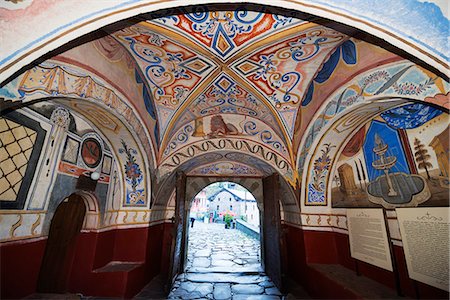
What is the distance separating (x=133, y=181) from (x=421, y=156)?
5.12 metres

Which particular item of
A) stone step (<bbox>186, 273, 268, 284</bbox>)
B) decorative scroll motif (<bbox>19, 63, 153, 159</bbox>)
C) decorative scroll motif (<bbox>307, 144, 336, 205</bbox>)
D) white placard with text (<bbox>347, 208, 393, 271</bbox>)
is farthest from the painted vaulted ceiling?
stone step (<bbox>186, 273, 268, 284</bbox>)

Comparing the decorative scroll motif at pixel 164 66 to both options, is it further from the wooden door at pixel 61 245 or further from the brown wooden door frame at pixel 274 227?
the brown wooden door frame at pixel 274 227

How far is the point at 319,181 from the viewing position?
14.4ft

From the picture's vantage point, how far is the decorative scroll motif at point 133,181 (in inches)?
171

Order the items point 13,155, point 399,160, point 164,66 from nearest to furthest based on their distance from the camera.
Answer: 1. point 13,155
2. point 399,160
3. point 164,66

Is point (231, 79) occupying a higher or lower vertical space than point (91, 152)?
higher

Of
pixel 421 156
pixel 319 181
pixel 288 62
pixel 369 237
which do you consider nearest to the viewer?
pixel 421 156

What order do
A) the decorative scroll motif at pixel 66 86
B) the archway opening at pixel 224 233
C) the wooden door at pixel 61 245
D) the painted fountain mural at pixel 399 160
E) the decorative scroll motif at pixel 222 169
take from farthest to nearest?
1. the archway opening at pixel 224 233
2. the decorative scroll motif at pixel 222 169
3. the wooden door at pixel 61 245
4. the painted fountain mural at pixel 399 160
5. the decorative scroll motif at pixel 66 86

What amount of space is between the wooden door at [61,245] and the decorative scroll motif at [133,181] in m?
0.88

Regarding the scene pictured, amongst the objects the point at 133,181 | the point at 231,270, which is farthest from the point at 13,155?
the point at 231,270

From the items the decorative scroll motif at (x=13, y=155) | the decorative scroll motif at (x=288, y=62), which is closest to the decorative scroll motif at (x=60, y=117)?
the decorative scroll motif at (x=13, y=155)

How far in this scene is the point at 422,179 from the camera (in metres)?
2.62

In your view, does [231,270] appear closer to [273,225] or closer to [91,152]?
[273,225]

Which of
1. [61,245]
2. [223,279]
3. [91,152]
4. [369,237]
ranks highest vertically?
[91,152]
